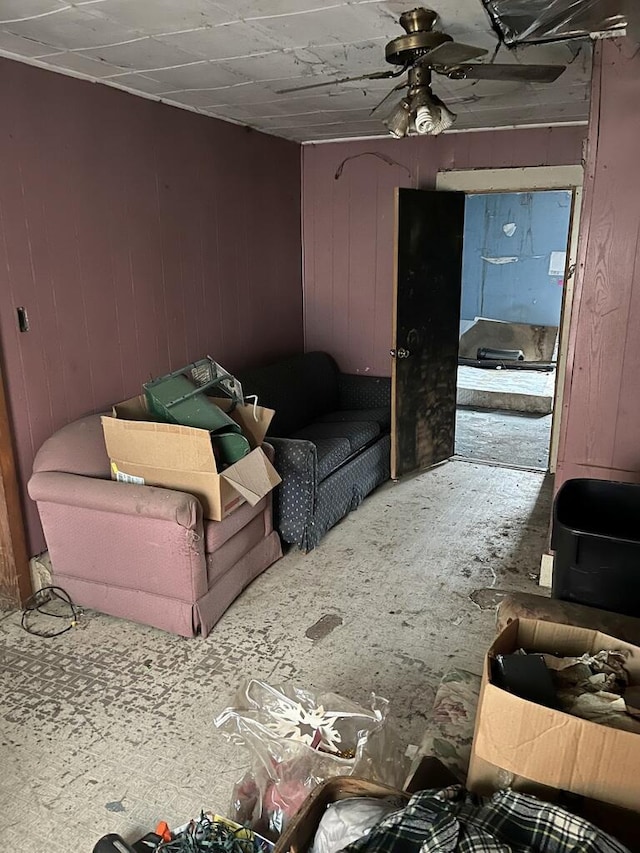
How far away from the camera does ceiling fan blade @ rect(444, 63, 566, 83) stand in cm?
209

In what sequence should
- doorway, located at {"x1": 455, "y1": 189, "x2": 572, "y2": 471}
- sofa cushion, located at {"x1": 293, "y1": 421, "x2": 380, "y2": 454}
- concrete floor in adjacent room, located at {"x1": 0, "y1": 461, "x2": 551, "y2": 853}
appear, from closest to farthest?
concrete floor in adjacent room, located at {"x1": 0, "y1": 461, "x2": 551, "y2": 853}
sofa cushion, located at {"x1": 293, "y1": 421, "x2": 380, "y2": 454}
doorway, located at {"x1": 455, "y1": 189, "x2": 572, "y2": 471}

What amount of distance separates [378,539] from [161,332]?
5.47 ft

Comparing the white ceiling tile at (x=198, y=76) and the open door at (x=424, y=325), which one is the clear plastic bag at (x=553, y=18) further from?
the open door at (x=424, y=325)

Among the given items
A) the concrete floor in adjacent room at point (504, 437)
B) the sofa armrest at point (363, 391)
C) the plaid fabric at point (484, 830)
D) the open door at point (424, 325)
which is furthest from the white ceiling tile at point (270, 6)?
the concrete floor in adjacent room at point (504, 437)

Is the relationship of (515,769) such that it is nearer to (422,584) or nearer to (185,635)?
(185,635)

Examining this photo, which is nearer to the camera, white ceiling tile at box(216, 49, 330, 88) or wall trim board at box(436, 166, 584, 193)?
white ceiling tile at box(216, 49, 330, 88)

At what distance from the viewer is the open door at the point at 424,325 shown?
13.4 feet

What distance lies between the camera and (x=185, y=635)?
8.62 feet

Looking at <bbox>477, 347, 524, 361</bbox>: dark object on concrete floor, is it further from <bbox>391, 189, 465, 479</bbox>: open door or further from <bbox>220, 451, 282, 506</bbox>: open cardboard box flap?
<bbox>220, 451, 282, 506</bbox>: open cardboard box flap

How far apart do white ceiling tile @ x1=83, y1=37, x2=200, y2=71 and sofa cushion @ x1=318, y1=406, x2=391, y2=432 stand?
7.68ft

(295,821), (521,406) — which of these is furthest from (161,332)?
(521,406)

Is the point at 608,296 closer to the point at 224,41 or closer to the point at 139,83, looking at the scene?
the point at 224,41

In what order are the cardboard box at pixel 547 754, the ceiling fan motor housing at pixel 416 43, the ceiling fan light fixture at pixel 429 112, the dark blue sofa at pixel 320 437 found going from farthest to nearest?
the dark blue sofa at pixel 320 437 → the ceiling fan light fixture at pixel 429 112 → the ceiling fan motor housing at pixel 416 43 → the cardboard box at pixel 547 754

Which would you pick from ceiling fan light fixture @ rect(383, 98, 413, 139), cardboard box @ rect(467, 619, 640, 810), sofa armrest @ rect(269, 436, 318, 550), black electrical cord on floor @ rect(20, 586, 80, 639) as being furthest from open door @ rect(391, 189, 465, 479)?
cardboard box @ rect(467, 619, 640, 810)
